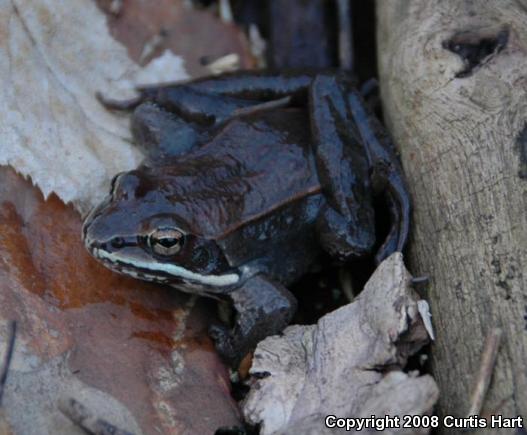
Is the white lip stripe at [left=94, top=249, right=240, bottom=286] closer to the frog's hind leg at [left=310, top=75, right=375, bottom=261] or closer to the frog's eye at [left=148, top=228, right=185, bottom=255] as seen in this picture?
the frog's eye at [left=148, top=228, right=185, bottom=255]

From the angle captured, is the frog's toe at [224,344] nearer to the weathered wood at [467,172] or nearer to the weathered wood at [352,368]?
the weathered wood at [352,368]

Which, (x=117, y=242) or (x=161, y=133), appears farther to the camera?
(x=161, y=133)

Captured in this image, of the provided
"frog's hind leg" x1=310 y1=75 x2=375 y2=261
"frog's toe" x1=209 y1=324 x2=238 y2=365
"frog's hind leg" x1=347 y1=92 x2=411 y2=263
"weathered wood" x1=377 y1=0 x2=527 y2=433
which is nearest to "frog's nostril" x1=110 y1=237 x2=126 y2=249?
"frog's toe" x1=209 y1=324 x2=238 y2=365

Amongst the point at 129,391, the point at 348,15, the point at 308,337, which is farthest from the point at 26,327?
the point at 348,15

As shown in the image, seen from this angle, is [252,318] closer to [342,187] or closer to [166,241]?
[166,241]

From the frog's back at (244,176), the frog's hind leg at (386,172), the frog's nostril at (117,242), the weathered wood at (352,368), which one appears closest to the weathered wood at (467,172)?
the frog's hind leg at (386,172)

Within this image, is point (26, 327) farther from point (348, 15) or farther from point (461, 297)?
point (348, 15)

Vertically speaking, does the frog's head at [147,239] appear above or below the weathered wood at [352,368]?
above

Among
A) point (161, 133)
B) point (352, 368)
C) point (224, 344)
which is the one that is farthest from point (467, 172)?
point (161, 133)

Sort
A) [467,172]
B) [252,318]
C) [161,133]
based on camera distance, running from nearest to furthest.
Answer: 1. [467,172]
2. [252,318]
3. [161,133]
